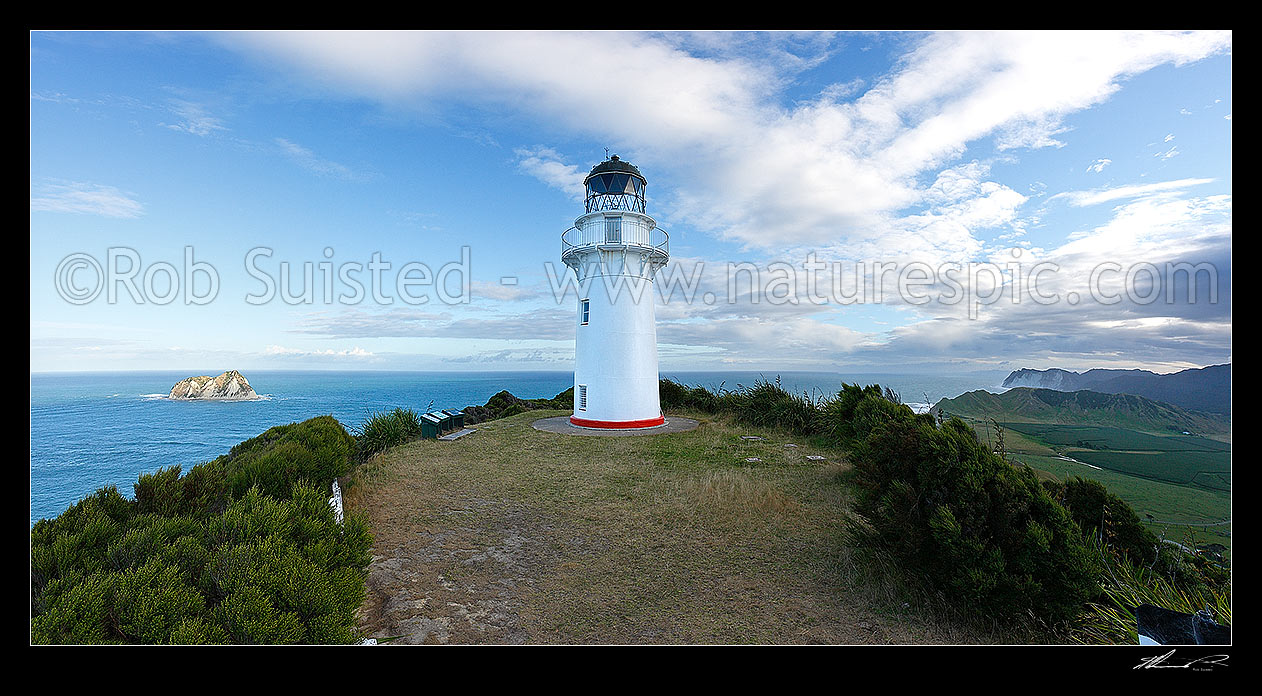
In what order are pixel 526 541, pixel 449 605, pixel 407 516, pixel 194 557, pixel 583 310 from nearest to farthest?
pixel 194 557, pixel 449 605, pixel 526 541, pixel 407 516, pixel 583 310

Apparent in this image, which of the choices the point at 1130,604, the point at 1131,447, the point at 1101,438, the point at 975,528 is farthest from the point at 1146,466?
the point at 975,528

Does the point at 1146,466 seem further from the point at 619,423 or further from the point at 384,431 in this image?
the point at 384,431

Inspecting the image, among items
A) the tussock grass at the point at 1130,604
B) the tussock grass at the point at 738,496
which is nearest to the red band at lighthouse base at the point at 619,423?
the tussock grass at the point at 738,496

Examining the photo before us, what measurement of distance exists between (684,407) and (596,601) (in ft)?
47.1

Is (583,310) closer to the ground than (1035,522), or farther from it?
farther from it

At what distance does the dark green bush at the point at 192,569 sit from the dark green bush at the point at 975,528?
13.9 feet

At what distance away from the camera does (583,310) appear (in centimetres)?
1417
